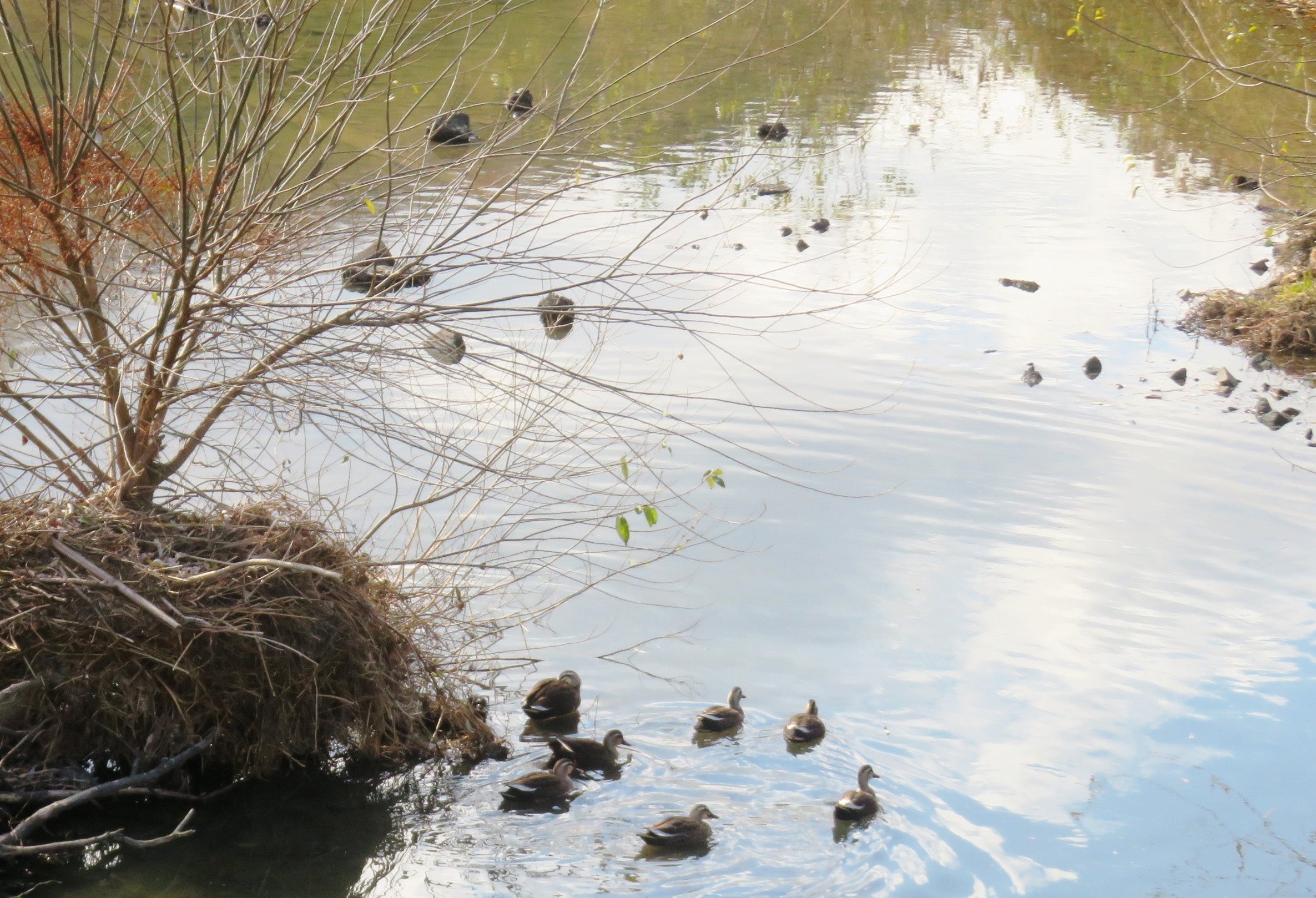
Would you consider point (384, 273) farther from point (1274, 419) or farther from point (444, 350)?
point (1274, 419)

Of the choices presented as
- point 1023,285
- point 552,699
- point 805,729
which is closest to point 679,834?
point 805,729

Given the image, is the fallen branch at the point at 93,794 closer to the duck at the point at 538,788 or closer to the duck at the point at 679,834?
the duck at the point at 538,788

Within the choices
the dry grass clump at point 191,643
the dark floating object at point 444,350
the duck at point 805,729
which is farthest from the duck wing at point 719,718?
the dark floating object at point 444,350

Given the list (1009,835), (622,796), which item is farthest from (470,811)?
(1009,835)

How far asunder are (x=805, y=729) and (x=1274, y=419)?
5563 mm

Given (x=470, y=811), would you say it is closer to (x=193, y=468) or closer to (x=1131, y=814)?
(x=1131, y=814)

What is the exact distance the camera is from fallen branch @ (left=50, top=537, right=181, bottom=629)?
4.69 metres

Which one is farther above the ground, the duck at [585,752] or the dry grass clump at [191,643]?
the dry grass clump at [191,643]

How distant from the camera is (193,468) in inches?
305

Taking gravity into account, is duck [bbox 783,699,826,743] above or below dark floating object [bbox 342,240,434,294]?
below

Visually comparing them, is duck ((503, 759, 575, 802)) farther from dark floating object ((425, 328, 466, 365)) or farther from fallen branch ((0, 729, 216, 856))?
dark floating object ((425, 328, 466, 365))

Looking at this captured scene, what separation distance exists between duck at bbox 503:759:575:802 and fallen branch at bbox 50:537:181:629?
1.46m

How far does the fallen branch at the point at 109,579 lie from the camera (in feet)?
15.4

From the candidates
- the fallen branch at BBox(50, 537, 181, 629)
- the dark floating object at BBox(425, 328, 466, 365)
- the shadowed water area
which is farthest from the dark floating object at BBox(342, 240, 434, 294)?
the fallen branch at BBox(50, 537, 181, 629)
